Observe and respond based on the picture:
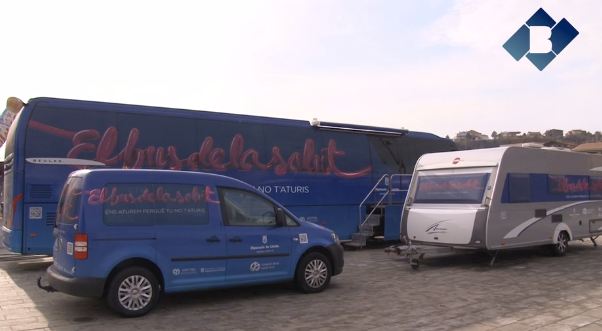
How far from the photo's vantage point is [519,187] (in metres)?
12.3

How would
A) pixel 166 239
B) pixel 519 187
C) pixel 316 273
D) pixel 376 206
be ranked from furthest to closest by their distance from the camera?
pixel 376 206
pixel 519 187
pixel 316 273
pixel 166 239

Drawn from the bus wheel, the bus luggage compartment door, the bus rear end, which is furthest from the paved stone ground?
the bus wheel

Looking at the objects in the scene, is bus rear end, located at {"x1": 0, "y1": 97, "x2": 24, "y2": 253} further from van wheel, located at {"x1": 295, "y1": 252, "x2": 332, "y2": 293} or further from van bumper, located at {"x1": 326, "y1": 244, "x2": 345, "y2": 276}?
van bumper, located at {"x1": 326, "y1": 244, "x2": 345, "y2": 276}

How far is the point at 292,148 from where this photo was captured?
14.3 metres

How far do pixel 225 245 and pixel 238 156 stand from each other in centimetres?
534

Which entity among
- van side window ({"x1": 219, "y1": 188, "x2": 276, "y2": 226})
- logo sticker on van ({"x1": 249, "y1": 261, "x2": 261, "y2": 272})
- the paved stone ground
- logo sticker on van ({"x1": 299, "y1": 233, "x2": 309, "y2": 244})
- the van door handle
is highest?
van side window ({"x1": 219, "y1": 188, "x2": 276, "y2": 226})

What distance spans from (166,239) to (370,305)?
3.08 m

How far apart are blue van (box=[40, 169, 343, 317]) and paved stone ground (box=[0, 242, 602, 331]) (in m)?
0.40

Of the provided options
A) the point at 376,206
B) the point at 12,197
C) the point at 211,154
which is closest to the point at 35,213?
the point at 12,197

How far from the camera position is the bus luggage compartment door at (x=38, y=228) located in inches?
407

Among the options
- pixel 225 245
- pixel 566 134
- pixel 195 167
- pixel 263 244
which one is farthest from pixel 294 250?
pixel 566 134

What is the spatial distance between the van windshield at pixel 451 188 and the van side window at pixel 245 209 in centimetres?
522

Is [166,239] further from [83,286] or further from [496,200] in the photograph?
[496,200]

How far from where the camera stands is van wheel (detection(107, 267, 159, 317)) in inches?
276
